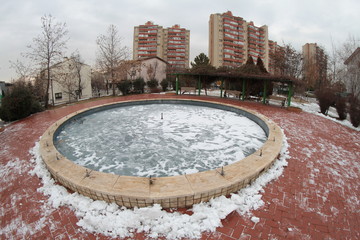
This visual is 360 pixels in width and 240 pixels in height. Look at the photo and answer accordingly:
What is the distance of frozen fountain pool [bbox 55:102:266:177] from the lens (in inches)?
197

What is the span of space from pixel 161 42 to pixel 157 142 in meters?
69.4

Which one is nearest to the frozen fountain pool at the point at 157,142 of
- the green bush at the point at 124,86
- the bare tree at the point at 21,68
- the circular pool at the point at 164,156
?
the circular pool at the point at 164,156

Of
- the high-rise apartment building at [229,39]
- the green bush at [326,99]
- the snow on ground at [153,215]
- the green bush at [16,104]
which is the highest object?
the high-rise apartment building at [229,39]

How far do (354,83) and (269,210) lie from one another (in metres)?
17.4

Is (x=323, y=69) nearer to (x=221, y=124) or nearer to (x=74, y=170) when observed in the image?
(x=221, y=124)

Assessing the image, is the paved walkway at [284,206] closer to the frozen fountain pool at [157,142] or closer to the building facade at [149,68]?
the frozen fountain pool at [157,142]

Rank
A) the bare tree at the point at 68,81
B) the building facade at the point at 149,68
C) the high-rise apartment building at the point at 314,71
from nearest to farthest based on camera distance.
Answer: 1. the bare tree at the point at 68,81
2. the building facade at the point at 149,68
3. the high-rise apartment building at the point at 314,71

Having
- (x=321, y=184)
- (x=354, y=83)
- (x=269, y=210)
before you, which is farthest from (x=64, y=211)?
(x=354, y=83)

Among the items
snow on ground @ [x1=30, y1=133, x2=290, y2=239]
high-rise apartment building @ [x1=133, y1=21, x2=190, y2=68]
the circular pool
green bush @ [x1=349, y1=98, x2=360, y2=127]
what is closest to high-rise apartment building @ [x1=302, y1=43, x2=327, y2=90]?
green bush @ [x1=349, y1=98, x2=360, y2=127]

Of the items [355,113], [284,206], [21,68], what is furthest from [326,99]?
[21,68]

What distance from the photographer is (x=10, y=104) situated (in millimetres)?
9531

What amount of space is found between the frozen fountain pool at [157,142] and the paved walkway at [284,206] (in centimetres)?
147

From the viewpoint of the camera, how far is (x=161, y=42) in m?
67.5

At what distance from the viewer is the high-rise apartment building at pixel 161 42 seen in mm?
66562
